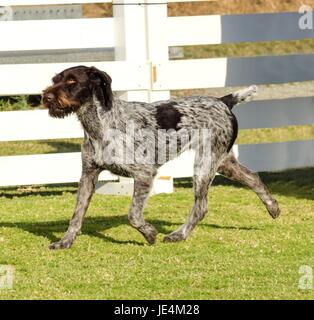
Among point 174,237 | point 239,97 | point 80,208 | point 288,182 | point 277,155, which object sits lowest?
point 288,182

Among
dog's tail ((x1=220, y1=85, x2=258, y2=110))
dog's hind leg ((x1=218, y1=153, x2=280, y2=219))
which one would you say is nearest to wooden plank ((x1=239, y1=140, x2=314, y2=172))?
dog's hind leg ((x1=218, y1=153, x2=280, y2=219))

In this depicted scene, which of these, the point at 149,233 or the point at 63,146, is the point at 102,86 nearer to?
the point at 149,233

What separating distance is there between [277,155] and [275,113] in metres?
0.46

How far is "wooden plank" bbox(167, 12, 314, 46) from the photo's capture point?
11.5 m

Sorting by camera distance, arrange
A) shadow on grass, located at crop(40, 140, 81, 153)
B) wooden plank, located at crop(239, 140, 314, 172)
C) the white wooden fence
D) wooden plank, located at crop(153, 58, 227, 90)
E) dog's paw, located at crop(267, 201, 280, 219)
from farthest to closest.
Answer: shadow on grass, located at crop(40, 140, 81, 153) → wooden plank, located at crop(239, 140, 314, 172) → wooden plank, located at crop(153, 58, 227, 90) → the white wooden fence → dog's paw, located at crop(267, 201, 280, 219)

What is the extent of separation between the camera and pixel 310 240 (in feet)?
28.2

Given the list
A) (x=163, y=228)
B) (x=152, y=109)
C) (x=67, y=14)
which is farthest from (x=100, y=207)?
(x=67, y=14)

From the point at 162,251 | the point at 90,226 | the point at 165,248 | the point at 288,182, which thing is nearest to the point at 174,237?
the point at 165,248

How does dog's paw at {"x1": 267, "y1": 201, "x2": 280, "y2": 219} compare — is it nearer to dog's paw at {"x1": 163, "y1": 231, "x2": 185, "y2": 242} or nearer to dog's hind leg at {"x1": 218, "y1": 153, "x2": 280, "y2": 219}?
dog's hind leg at {"x1": 218, "y1": 153, "x2": 280, "y2": 219}

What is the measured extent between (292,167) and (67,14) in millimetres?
5335

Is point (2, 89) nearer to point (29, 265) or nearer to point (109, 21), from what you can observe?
point (109, 21)

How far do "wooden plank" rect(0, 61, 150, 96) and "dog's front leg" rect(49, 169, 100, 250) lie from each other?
7.86 feet

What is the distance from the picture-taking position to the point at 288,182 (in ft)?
39.3

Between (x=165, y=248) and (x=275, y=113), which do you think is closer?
(x=165, y=248)
